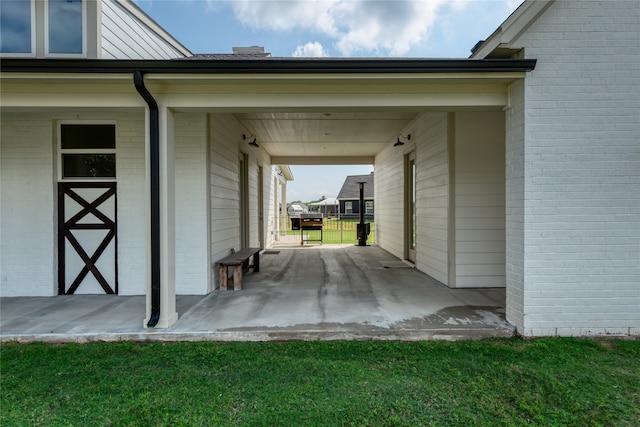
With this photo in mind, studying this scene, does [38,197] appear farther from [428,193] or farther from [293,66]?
[428,193]

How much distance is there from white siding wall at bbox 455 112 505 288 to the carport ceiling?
1265mm

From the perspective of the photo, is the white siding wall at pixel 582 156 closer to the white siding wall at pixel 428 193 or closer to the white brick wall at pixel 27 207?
the white siding wall at pixel 428 193

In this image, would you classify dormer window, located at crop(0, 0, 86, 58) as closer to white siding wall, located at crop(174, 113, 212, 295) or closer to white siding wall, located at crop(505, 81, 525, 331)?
white siding wall, located at crop(174, 113, 212, 295)

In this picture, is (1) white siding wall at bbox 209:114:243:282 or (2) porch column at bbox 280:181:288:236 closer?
(1) white siding wall at bbox 209:114:243:282

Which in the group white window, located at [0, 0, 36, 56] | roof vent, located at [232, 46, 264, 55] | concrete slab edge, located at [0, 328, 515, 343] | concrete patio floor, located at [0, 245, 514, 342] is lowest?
concrete slab edge, located at [0, 328, 515, 343]

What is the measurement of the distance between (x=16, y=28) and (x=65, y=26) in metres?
0.58

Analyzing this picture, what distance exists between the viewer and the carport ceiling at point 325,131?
5836 millimetres

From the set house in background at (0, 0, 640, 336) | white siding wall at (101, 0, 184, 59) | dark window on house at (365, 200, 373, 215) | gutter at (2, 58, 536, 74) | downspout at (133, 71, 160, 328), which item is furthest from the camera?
dark window on house at (365, 200, 373, 215)

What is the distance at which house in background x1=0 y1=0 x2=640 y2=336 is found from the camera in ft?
10.2

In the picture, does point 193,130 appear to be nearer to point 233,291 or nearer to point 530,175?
point 233,291

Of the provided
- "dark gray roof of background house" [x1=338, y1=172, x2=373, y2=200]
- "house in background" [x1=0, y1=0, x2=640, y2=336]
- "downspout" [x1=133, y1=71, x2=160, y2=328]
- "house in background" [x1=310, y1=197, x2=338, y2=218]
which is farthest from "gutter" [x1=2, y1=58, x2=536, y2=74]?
"house in background" [x1=310, y1=197, x2=338, y2=218]

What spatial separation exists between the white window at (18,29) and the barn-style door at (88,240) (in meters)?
1.75

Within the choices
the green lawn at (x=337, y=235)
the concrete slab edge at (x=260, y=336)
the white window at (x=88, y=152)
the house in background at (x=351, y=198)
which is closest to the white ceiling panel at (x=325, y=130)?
the white window at (x=88, y=152)

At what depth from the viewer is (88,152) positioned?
458 cm
